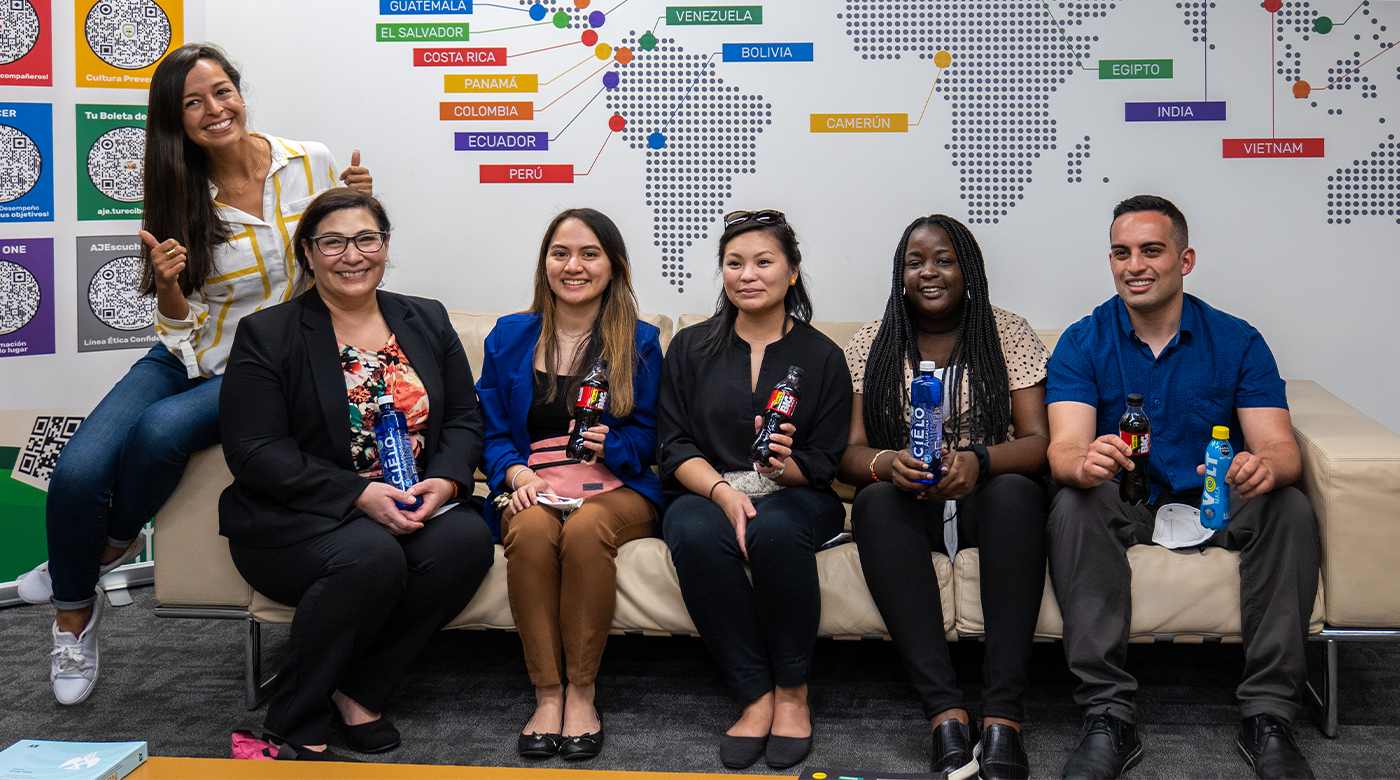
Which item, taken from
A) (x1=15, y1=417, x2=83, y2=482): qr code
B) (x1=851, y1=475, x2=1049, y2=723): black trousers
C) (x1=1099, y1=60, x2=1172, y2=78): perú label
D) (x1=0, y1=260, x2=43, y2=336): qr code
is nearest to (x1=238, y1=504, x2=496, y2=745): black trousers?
(x1=851, y1=475, x2=1049, y2=723): black trousers

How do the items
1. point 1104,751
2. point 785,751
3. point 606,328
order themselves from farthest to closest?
point 606,328
point 785,751
point 1104,751

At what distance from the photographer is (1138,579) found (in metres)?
2.33

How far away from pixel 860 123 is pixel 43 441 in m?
2.80

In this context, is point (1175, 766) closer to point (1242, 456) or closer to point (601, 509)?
point (1242, 456)

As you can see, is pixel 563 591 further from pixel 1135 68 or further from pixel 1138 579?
pixel 1135 68

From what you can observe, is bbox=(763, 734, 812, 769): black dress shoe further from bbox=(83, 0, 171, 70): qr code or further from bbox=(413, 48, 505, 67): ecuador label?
bbox=(83, 0, 171, 70): qr code

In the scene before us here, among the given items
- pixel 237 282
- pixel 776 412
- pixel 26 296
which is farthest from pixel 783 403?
pixel 26 296

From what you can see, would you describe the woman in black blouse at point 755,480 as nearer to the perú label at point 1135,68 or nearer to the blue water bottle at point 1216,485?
the blue water bottle at point 1216,485

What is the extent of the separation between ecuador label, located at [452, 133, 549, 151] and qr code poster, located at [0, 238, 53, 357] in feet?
4.32

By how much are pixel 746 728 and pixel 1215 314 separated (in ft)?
4.97

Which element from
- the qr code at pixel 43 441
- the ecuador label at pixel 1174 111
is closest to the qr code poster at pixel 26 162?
the qr code at pixel 43 441

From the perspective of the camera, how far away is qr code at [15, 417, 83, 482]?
132 inches

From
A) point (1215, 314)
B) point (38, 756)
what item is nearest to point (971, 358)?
point (1215, 314)

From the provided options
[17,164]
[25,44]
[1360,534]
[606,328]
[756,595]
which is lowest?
[756,595]
